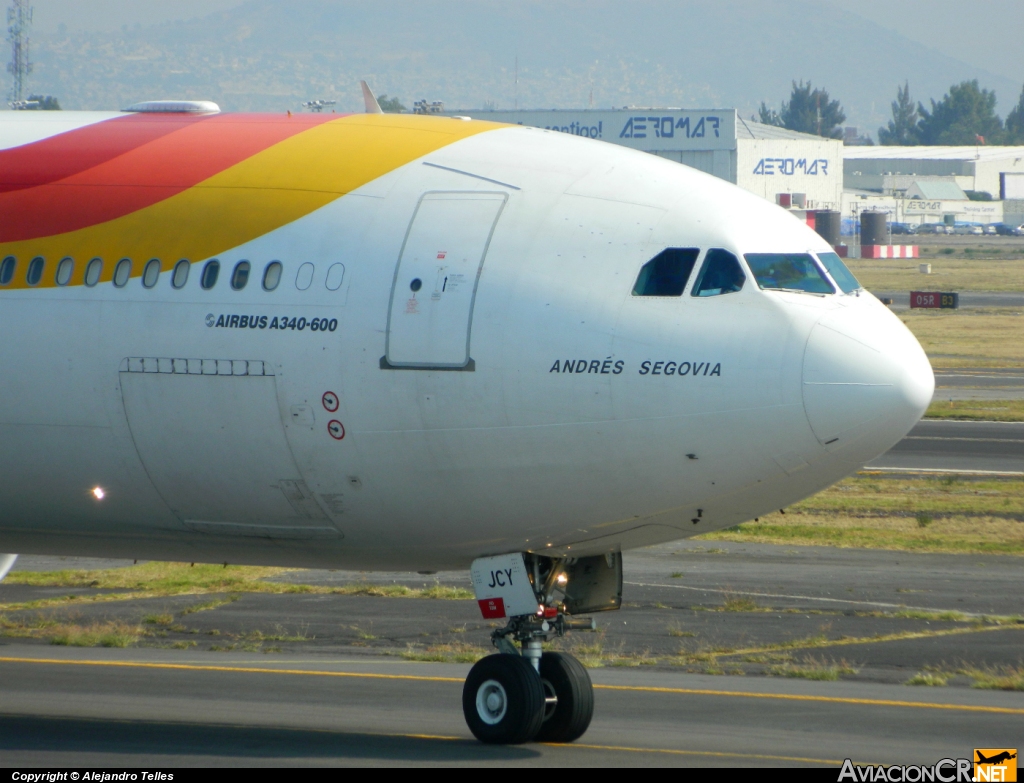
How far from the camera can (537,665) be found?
45.5 ft

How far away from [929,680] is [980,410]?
32.8m

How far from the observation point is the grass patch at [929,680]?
58.9 ft

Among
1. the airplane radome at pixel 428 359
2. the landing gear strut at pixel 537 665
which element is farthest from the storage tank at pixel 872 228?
the landing gear strut at pixel 537 665

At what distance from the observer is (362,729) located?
601 inches

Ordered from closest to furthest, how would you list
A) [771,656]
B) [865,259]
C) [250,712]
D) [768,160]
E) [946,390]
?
[250,712] < [771,656] < [946,390] < [768,160] < [865,259]

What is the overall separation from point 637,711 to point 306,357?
5.93 meters

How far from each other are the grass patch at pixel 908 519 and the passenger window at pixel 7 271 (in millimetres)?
17464

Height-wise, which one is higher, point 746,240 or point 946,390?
point 946,390

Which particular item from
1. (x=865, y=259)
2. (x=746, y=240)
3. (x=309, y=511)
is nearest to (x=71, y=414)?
(x=309, y=511)

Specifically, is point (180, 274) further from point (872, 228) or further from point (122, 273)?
point (872, 228)

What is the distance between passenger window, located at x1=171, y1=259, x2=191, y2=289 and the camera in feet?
44.8

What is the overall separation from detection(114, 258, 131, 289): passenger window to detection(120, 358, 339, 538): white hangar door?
76 centimetres

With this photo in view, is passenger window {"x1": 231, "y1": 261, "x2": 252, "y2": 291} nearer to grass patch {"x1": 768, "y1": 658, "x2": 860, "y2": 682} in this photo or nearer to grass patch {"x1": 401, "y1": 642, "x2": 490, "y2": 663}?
grass patch {"x1": 401, "y1": 642, "x2": 490, "y2": 663}

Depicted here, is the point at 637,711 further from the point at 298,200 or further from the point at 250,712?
the point at 298,200
